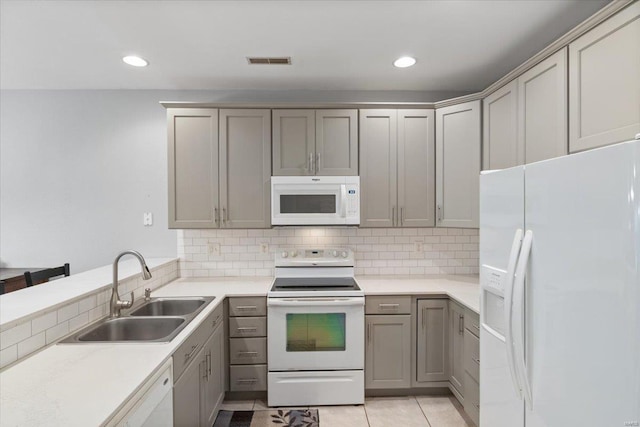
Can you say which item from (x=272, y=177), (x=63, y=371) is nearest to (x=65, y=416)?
(x=63, y=371)

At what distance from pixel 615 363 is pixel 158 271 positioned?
107 inches

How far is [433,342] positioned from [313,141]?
6.03 ft

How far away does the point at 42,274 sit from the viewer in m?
2.53

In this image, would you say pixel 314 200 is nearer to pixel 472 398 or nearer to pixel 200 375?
pixel 200 375

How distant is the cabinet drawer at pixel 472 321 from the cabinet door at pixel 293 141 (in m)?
1.55

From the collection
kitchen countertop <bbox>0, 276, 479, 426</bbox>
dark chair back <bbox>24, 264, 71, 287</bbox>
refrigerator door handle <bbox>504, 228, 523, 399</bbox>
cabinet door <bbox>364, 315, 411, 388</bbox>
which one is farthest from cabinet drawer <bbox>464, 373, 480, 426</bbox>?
dark chair back <bbox>24, 264, 71, 287</bbox>

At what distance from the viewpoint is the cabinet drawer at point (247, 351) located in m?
2.53

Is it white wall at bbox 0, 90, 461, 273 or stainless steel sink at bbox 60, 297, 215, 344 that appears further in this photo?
white wall at bbox 0, 90, 461, 273

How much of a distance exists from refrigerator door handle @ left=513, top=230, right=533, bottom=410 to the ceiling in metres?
1.38

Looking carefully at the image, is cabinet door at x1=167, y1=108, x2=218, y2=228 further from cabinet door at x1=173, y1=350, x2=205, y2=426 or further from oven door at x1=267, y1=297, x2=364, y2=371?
cabinet door at x1=173, y1=350, x2=205, y2=426

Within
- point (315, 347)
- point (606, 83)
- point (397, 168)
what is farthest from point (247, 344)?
point (606, 83)

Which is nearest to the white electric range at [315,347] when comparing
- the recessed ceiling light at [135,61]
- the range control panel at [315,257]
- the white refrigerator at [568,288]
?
the range control panel at [315,257]

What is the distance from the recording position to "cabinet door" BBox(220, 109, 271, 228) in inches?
109

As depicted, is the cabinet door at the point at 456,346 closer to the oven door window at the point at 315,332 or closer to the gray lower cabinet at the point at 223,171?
the oven door window at the point at 315,332
